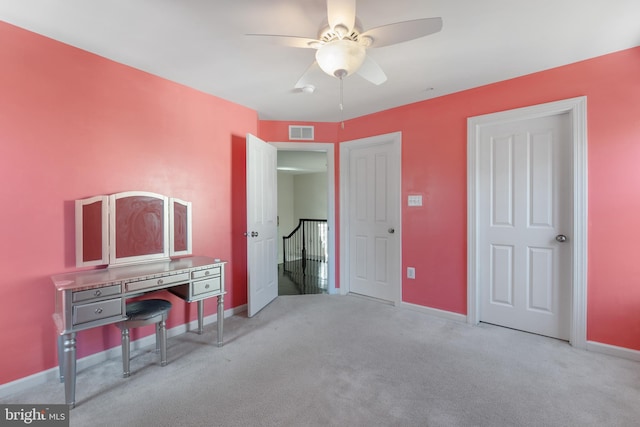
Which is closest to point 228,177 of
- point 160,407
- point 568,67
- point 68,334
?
point 68,334

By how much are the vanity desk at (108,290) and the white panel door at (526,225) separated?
109 inches

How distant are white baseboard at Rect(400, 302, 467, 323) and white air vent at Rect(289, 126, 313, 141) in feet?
8.46

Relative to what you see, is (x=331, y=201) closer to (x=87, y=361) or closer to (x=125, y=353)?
(x=125, y=353)

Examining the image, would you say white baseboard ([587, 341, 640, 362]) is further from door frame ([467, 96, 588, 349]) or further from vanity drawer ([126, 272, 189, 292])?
vanity drawer ([126, 272, 189, 292])

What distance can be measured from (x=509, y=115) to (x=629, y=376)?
91.1 inches

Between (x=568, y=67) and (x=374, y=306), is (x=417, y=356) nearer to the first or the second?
(x=374, y=306)

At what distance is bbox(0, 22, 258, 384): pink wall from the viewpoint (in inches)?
77.6

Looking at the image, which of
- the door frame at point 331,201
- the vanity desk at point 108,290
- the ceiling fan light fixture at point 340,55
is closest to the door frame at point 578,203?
the ceiling fan light fixture at point 340,55

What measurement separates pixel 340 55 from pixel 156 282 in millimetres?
2041

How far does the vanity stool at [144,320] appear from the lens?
2122 mm

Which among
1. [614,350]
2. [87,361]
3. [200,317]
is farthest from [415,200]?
[87,361]

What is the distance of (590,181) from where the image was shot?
2.48 meters

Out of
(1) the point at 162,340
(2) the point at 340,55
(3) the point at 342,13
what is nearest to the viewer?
(3) the point at 342,13

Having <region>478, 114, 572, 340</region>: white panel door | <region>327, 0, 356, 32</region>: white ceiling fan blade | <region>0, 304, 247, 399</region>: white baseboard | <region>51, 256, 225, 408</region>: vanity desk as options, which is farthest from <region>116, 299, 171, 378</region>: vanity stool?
<region>478, 114, 572, 340</region>: white panel door
